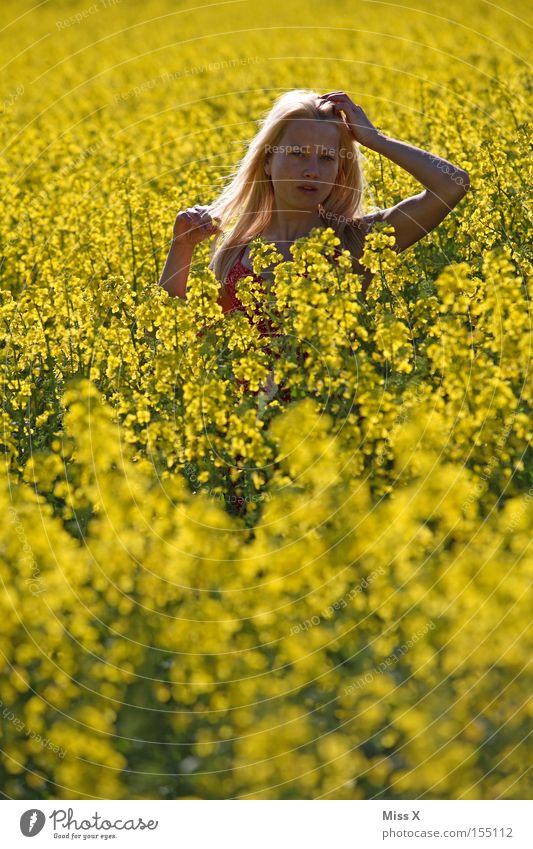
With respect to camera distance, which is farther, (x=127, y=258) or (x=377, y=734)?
(x=127, y=258)

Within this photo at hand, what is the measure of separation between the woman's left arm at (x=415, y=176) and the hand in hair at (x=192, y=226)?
0.86m

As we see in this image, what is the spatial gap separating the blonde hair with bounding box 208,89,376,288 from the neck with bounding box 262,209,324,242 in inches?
1.9

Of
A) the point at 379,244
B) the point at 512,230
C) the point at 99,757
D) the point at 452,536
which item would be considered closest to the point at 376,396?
the point at 452,536

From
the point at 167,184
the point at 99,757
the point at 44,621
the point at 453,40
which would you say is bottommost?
the point at 99,757

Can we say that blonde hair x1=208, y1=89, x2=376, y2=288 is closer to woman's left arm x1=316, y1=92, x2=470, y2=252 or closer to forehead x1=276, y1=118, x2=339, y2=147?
forehead x1=276, y1=118, x2=339, y2=147

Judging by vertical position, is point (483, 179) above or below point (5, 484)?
above

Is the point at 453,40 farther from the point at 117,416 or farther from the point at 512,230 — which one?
the point at 117,416

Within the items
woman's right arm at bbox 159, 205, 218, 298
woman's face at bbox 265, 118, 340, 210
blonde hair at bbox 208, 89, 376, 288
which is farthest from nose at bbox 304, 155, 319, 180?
woman's right arm at bbox 159, 205, 218, 298

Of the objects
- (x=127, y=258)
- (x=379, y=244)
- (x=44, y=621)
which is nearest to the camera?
(x=44, y=621)

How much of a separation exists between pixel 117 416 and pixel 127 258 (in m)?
2.78

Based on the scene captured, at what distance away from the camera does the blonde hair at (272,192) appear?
571 centimetres

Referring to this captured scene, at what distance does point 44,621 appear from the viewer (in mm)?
3539

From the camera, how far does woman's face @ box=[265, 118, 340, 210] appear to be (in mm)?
5645

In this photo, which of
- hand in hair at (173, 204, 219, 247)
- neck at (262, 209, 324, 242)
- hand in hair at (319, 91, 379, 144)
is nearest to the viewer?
hand in hair at (319, 91, 379, 144)
